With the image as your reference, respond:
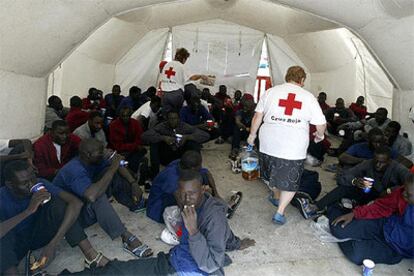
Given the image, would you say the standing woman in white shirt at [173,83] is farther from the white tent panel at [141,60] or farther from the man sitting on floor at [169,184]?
the white tent panel at [141,60]

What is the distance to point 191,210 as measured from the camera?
80.8 inches

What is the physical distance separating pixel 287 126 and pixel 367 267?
1.15 metres

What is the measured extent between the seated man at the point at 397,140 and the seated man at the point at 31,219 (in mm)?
3136

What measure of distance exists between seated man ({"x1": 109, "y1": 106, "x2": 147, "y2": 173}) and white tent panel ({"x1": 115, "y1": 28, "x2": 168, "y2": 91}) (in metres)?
4.04

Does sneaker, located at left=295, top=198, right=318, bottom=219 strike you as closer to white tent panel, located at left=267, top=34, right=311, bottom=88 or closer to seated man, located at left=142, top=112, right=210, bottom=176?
seated man, located at left=142, top=112, right=210, bottom=176

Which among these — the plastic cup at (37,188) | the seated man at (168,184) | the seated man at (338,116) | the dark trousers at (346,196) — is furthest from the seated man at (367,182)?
the seated man at (338,116)

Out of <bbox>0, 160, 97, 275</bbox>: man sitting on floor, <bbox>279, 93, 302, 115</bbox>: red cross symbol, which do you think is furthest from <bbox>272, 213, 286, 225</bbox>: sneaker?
<bbox>0, 160, 97, 275</bbox>: man sitting on floor

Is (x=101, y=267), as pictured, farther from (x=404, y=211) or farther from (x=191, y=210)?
(x=404, y=211)

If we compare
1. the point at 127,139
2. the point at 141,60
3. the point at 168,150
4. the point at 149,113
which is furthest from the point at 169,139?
the point at 141,60

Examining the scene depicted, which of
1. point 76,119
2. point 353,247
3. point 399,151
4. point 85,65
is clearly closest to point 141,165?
point 76,119

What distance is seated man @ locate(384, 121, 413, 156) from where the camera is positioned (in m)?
3.78

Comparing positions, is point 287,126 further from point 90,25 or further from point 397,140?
point 90,25

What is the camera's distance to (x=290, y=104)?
9.23 ft

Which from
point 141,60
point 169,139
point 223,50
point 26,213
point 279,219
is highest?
point 223,50
